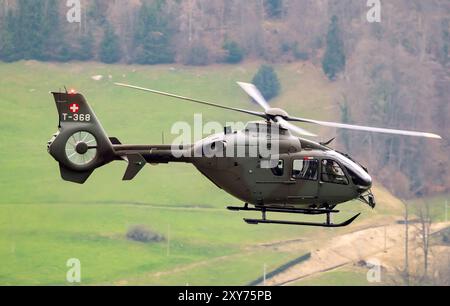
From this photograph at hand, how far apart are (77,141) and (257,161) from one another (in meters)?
4.75

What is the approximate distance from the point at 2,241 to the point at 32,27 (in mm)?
28913

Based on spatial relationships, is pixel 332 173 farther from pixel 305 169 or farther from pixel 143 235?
pixel 143 235

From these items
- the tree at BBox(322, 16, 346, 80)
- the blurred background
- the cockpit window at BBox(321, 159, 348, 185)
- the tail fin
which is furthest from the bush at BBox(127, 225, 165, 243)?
the cockpit window at BBox(321, 159, 348, 185)

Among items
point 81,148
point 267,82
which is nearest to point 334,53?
point 267,82

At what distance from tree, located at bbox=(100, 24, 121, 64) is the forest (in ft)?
0.25

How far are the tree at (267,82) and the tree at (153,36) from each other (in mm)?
6942

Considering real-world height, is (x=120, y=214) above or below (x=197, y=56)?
below

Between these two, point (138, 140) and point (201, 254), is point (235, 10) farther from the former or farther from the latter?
point (201, 254)

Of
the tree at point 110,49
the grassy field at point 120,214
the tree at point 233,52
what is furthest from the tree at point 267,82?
the tree at point 110,49

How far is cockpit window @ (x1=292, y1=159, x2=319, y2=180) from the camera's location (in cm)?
3544

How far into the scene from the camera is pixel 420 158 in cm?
9650

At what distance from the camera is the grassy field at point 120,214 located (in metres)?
81.1

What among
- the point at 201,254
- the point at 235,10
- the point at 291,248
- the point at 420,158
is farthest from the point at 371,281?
the point at 235,10

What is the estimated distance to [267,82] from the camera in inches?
4080
